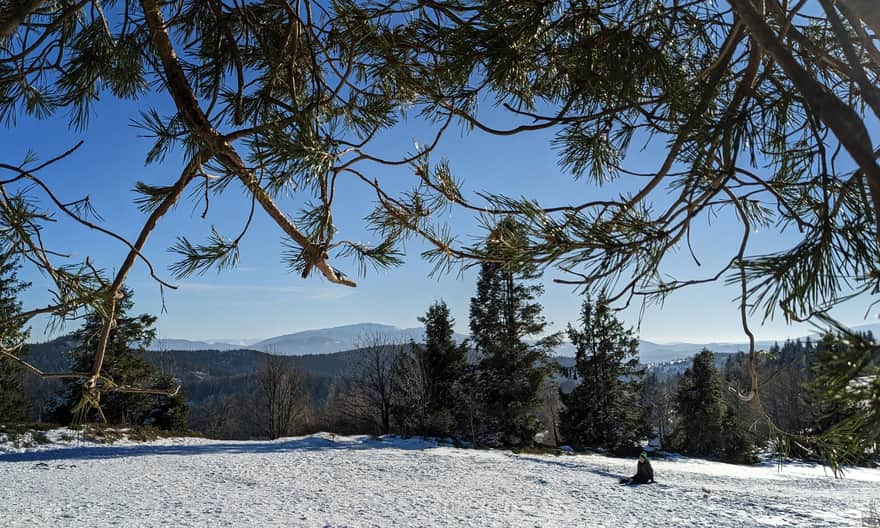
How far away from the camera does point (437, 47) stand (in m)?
1.65

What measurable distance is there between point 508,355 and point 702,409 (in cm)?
1019

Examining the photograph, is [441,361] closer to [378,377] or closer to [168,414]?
[378,377]

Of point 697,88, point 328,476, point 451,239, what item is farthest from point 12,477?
point 697,88

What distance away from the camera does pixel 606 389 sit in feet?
73.6

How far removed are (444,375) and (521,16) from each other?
22.0 meters

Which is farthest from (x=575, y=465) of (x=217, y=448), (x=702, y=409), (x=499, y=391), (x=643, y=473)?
(x=217, y=448)

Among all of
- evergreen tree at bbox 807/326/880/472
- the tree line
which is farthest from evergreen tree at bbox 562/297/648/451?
evergreen tree at bbox 807/326/880/472

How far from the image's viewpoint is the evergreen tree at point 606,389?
22281mm

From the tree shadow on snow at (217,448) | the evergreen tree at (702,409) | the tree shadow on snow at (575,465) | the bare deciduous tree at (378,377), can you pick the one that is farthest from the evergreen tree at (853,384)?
the evergreen tree at (702,409)

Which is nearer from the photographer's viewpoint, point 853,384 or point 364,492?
point 853,384

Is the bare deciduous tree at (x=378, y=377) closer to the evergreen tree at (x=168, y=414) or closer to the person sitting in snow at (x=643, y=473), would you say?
the evergreen tree at (x=168, y=414)

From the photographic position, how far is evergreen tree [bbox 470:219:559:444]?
19.9 m

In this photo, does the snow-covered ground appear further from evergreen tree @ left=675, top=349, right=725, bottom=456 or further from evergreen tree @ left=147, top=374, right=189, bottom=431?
evergreen tree @ left=675, top=349, right=725, bottom=456

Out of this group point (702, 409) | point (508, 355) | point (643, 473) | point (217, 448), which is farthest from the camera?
point (702, 409)
